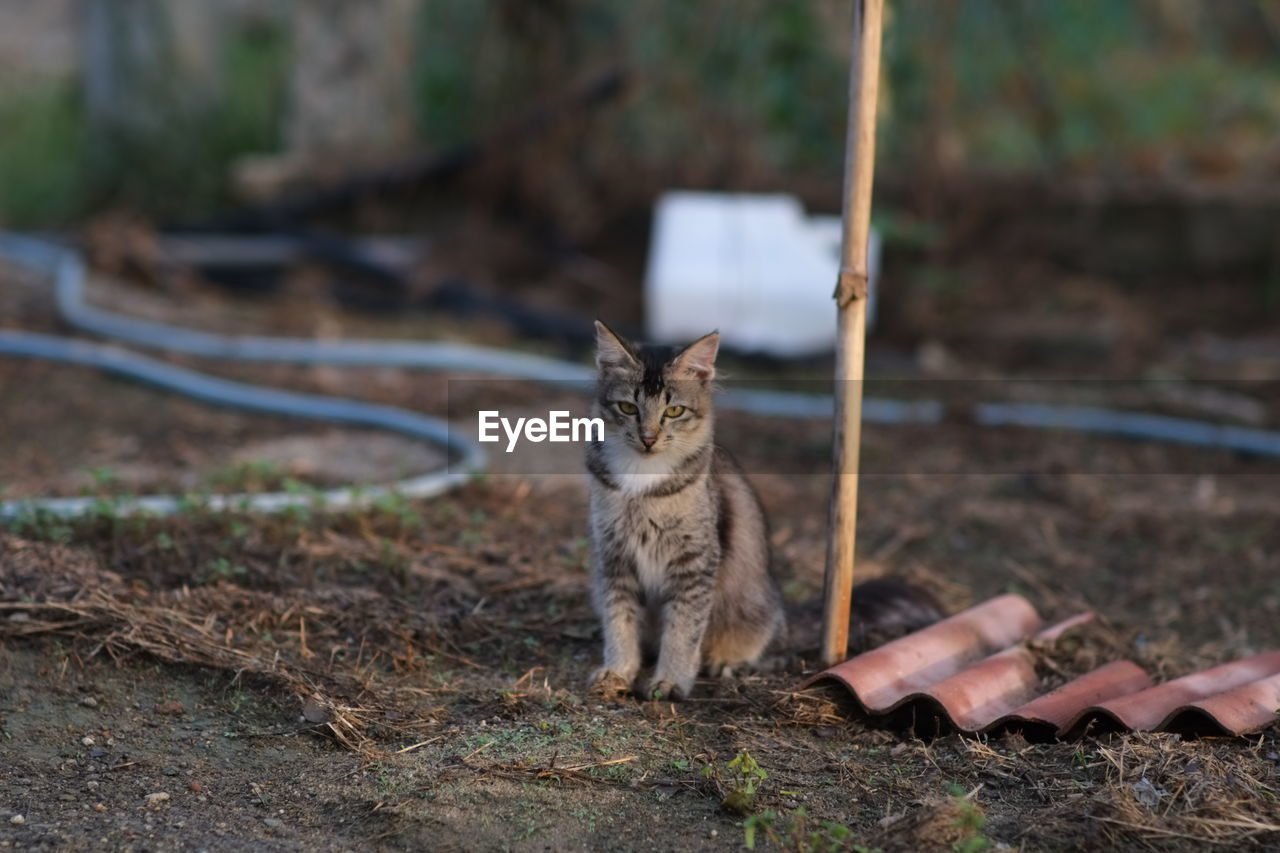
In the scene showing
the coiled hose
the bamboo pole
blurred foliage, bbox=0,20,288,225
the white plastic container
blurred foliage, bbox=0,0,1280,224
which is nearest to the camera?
the bamboo pole

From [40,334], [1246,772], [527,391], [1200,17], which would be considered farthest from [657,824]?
[1200,17]

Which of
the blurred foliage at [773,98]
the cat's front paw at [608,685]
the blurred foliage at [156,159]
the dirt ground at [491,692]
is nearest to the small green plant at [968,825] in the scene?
the dirt ground at [491,692]

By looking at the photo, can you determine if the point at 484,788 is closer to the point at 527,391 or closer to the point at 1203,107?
the point at 527,391

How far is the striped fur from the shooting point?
3604 mm

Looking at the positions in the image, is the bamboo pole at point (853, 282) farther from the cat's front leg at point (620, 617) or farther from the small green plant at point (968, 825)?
the small green plant at point (968, 825)

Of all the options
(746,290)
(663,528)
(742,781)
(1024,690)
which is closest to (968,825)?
(742,781)

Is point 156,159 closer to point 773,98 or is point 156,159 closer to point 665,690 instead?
point 773,98

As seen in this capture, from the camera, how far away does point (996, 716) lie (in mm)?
3408

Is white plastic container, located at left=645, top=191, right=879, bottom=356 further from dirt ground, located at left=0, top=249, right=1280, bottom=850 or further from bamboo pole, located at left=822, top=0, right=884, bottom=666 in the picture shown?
bamboo pole, located at left=822, top=0, right=884, bottom=666

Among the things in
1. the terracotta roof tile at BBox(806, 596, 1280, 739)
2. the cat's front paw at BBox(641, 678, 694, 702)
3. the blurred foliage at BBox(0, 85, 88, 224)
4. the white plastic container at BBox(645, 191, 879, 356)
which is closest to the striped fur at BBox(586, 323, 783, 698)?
the cat's front paw at BBox(641, 678, 694, 702)

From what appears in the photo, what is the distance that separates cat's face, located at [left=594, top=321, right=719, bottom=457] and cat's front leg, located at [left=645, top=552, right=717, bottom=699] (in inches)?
11.5

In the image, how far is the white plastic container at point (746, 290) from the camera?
786 cm

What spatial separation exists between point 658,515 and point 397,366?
3.69 meters

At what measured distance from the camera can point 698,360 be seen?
12.0ft
